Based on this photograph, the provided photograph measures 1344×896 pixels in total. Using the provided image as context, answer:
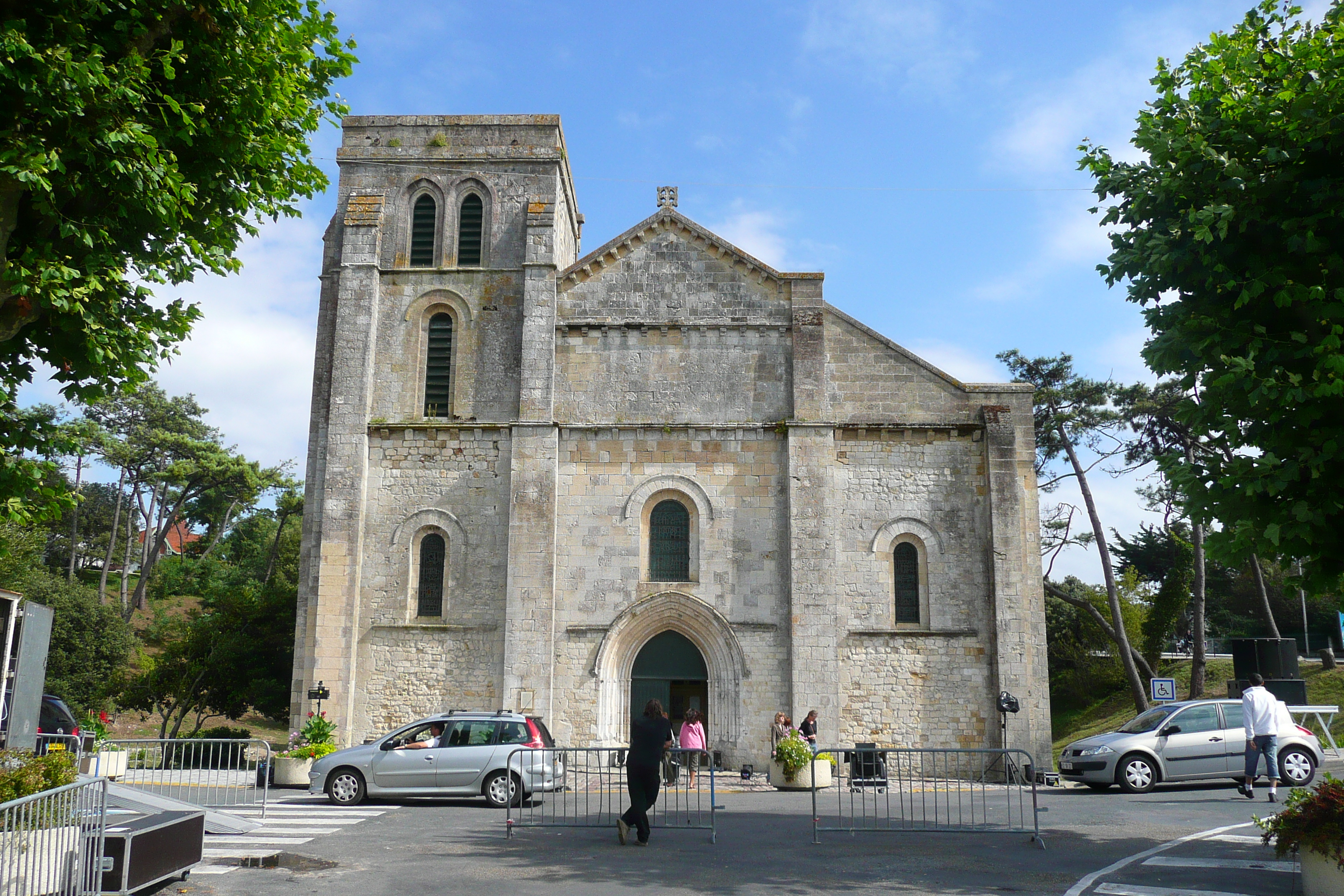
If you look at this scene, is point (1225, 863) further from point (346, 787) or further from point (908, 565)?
point (908, 565)

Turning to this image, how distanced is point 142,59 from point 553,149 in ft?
51.0

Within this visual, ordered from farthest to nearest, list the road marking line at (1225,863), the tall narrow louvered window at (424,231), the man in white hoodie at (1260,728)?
1. the tall narrow louvered window at (424,231)
2. the man in white hoodie at (1260,728)
3. the road marking line at (1225,863)

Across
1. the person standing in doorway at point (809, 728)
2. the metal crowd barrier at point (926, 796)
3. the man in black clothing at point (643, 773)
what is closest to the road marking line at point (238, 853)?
the man in black clothing at point (643, 773)

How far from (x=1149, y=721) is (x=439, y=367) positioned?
16.0 meters

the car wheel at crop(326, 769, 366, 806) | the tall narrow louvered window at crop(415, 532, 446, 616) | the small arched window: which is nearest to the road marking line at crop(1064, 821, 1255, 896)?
the car wheel at crop(326, 769, 366, 806)

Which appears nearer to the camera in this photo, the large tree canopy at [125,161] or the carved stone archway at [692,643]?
the large tree canopy at [125,161]

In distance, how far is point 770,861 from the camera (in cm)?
1012

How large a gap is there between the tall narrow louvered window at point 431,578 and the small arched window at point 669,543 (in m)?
4.53

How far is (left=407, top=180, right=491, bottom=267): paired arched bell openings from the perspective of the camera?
23484mm

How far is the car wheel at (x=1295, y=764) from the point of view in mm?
15852

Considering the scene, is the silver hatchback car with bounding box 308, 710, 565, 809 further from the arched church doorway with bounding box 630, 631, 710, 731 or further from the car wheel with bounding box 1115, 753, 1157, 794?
the car wheel with bounding box 1115, 753, 1157, 794

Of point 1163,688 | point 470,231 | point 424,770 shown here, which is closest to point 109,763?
point 424,770

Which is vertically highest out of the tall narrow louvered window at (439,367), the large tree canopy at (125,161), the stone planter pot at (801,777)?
the tall narrow louvered window at (439,367)

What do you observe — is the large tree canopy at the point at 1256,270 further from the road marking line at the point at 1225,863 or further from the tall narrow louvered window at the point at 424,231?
A: the tall narrow louvered window at the point at 424,231
